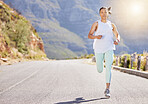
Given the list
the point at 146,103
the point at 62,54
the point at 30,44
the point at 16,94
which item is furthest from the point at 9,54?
the point at 62,54

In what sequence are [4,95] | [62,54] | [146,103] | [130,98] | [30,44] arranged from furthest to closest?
1. [62,54]
2. [30,44]
3. [4,95]
4. [130,98]
5. [146,103]

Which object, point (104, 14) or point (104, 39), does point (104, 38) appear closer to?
point (104, 39)

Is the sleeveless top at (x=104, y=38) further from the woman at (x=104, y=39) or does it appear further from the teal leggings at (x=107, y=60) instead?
the teal leggings at (x=107, y=60)

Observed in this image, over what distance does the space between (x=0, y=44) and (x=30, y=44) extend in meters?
18.3

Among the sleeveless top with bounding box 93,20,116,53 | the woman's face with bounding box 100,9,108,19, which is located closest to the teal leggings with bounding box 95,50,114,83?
the sleeveless top with bounding box 93,20,116,53

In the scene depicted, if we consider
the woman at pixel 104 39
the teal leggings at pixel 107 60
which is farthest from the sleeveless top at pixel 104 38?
the teal leggings at pixel 107 60

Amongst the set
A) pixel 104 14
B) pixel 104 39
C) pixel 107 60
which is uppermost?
pixel 104 14

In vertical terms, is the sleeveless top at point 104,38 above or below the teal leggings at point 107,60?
above

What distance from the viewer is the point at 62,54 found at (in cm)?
19412

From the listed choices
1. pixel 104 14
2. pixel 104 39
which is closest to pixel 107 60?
pixel 104 39

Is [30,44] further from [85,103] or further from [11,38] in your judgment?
[85,103]

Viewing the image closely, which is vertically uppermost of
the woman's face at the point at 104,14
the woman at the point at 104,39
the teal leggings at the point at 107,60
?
the woman's face at the point at 104,14

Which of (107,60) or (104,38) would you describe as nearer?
(107,60)

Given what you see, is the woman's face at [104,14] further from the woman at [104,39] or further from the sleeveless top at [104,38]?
the sleeveless top at [104,38]
